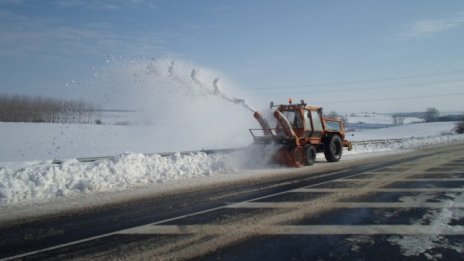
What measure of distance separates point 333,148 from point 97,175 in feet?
35.4

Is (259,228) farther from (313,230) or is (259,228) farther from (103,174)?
(103,174)

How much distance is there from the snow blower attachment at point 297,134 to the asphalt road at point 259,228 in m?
5.36

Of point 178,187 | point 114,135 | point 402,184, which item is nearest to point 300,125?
point 402,184

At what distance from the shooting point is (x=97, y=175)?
1112 cm

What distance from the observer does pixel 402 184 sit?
11.2 metres

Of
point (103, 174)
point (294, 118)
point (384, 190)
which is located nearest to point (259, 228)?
point (384, 190)

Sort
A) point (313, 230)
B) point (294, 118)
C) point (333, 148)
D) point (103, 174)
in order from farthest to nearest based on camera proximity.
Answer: point (333, 148), point (294, 118), point (103, 174), point (313, 230)

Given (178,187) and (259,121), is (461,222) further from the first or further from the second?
(259,121)

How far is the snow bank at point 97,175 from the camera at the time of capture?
30.8ft

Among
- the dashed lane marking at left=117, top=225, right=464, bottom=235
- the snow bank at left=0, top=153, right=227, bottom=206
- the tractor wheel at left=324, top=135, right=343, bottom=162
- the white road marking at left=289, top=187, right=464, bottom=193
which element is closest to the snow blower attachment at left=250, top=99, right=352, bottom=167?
the tractor wheel at left=324, top=135, right=343, bottom=162

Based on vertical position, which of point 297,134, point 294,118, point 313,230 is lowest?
point 313,230

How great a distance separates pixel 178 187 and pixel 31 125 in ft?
157

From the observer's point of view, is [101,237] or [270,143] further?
[270,143]

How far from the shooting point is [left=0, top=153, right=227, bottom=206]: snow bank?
938 centimetres
